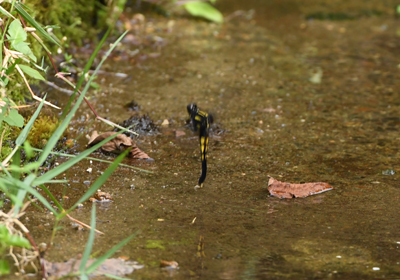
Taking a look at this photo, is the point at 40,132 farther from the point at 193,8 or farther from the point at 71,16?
the point at 193,8

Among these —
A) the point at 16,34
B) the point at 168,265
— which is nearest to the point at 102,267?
the point at 168,265

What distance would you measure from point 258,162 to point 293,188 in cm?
40

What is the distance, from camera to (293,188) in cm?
259

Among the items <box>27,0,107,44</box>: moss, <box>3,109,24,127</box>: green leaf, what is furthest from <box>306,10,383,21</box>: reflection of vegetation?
<box>3,109,24,127</box>: green leaf

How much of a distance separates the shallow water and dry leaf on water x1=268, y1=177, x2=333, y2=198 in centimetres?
5

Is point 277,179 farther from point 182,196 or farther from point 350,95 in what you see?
point 350,95

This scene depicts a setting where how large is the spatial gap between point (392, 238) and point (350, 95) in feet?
7.03

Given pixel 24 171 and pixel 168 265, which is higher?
pixel 24 171

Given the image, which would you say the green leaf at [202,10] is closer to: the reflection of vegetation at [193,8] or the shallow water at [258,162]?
the reflection of vegetation at [193,8]

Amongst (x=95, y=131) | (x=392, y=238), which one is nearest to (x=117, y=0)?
(x=95, y=131)

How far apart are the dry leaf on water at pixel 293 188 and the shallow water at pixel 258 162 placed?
53 millimetres

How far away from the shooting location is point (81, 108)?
11.5 feet

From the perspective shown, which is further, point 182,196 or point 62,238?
point 182,196

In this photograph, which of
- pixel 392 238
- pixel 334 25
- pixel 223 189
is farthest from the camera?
pixel 334 25
